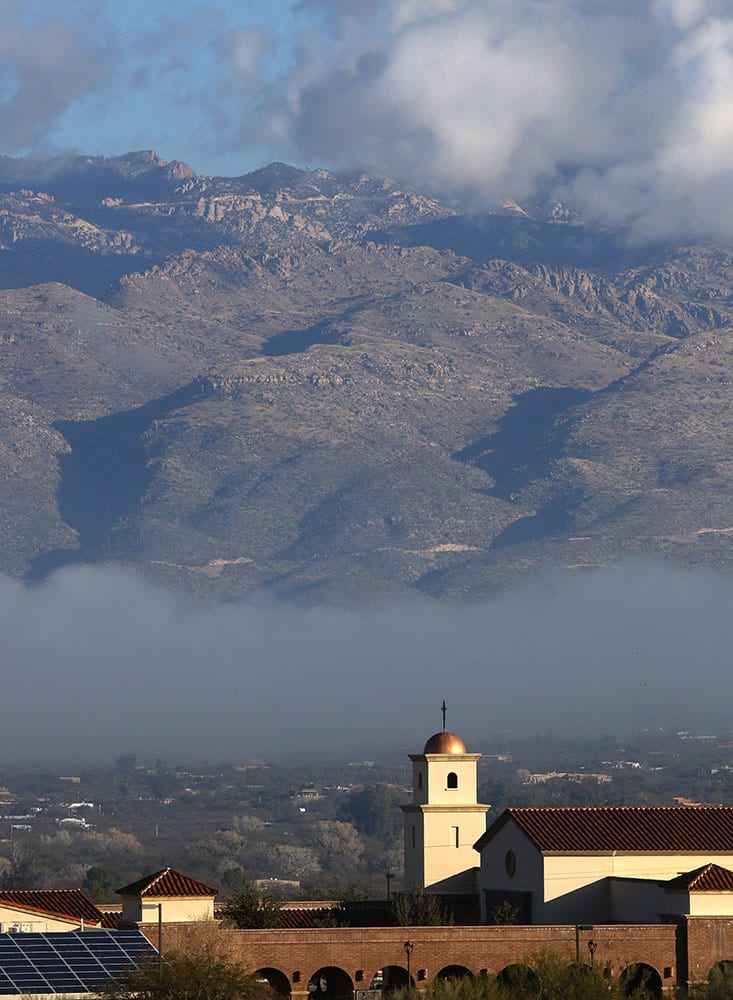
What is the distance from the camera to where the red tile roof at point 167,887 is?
67.4 meters

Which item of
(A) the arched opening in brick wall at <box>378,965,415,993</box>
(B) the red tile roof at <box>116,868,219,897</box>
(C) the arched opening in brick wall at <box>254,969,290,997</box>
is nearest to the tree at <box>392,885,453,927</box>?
(A) the arched opening in brick wall at <box>378,965,415,993</box>

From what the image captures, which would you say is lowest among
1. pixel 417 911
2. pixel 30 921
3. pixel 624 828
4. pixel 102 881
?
pixel 30 921

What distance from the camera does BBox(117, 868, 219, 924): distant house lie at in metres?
67.1

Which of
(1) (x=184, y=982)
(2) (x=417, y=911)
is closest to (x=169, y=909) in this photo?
(1) (x=184, y=982)

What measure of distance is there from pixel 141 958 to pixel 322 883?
81.5m

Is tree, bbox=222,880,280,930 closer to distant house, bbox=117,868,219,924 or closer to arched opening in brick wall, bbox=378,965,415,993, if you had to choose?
distant house, bbox=117,868,219,924

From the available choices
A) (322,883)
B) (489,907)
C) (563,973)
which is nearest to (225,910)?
(489,907)

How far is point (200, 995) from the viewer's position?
191ft

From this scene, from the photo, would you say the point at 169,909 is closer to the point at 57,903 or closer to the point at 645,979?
the point at 57,903

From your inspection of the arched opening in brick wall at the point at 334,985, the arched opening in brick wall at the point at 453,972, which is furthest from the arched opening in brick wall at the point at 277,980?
the arched opening in brick wall at the point at 453,972

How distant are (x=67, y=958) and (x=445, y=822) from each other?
21.7m

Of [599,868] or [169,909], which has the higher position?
[599,868]

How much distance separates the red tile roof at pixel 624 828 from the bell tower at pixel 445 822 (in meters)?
3.38

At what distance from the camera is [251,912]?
71688 millimetres
